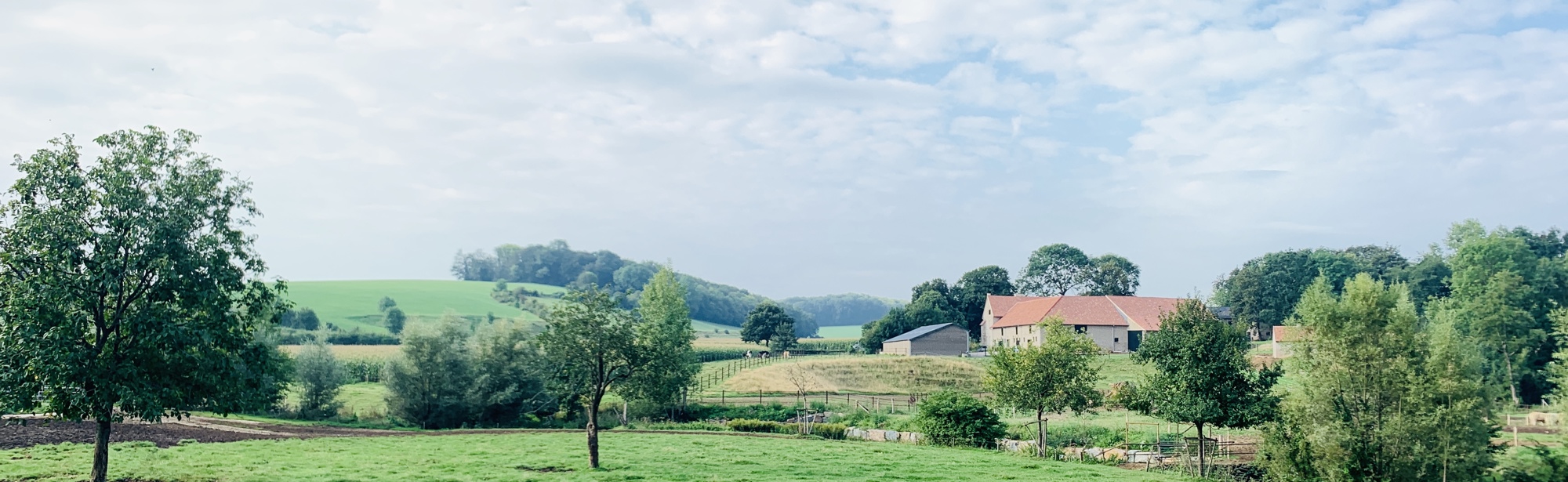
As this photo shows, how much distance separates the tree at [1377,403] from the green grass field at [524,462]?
4310 millimetres

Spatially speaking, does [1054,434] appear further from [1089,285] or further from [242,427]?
[1089,285]

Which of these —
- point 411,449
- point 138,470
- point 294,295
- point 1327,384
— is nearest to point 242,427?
point 411,449

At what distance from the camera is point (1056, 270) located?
13875 cm

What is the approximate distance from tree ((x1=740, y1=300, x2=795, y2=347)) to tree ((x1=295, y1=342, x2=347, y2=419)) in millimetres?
66247

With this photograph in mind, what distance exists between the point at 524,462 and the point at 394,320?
88.5 m

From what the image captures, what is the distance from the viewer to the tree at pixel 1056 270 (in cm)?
13812

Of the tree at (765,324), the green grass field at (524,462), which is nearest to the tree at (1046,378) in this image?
the green grass field at (524,462)

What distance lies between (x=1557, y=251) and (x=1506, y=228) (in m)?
40.0

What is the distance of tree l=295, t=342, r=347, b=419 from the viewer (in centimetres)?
5106

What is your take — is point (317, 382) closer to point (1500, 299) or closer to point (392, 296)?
point (1500, 299)

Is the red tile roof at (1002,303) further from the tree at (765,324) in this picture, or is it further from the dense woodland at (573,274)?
the dense woodland at (573,274)

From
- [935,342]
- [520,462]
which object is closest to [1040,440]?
[520,462]

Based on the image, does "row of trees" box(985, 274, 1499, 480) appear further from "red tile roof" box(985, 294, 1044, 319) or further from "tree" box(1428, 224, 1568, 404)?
"red tile roof" box(985, 294, 1044, 319)

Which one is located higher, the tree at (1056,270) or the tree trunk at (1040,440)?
the tree at (1056,270)
